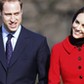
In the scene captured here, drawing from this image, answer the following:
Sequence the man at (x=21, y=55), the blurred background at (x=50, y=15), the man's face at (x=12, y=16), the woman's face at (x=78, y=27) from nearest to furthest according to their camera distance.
→ the woman's face at (x=78, y=27) → the man's face at (x=12, y=16) → the man at (x=21, y=55) → the blurred background at (x=50, y=15)

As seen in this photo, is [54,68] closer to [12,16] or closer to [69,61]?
[69,61]

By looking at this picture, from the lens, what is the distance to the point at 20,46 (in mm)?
4508

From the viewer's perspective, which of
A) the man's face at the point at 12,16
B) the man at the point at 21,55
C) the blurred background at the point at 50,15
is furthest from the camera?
the blurred background at the point at 50,15

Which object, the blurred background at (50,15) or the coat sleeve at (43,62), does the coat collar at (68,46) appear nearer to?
the coat sleeve at (43,62)

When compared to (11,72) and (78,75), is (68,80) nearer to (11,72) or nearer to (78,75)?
(78,75)

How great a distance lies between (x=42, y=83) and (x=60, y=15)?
736 cm

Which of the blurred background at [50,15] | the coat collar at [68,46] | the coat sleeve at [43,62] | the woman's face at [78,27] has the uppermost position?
the woman's face at [78,27]

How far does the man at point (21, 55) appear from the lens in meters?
4.47

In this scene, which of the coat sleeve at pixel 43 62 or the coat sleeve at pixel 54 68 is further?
the coat sleeve at pixel 43 62

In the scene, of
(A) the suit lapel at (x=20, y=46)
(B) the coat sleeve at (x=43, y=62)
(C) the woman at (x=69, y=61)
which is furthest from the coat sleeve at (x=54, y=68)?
(A) the suit lapel at (x=20, y=46)

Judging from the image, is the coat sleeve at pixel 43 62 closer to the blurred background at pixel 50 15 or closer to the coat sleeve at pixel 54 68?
the coat sleeve at pixel 54 68

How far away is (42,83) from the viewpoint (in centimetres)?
452

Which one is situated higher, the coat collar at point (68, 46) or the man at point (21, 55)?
the coat collar at point (68, 46)

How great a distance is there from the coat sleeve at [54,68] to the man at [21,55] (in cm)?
14
